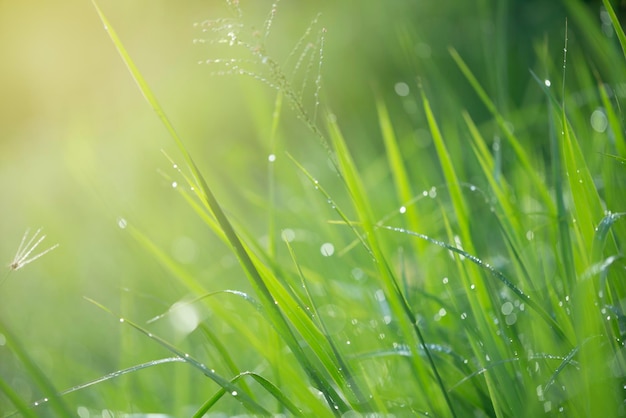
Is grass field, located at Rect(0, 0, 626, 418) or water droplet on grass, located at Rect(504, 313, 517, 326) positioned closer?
grass field, located at Rect(0, 0, 626, 418)

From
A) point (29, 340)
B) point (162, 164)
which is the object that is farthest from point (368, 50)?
point (29, 340)

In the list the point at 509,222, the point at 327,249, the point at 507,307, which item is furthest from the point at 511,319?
the point at 327,249

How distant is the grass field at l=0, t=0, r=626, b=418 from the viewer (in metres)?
0.79

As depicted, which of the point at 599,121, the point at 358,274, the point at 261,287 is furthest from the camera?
the point at 599,121

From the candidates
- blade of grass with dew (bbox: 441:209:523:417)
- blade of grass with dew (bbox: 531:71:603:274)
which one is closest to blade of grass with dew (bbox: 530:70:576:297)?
blade of grass with dew (bbox: 531:71:603:274)

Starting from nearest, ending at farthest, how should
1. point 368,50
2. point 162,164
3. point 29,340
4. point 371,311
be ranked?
1. point 371,311
2. point 29,340
3. point 162,164
4. point 368,50

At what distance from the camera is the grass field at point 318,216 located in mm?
790

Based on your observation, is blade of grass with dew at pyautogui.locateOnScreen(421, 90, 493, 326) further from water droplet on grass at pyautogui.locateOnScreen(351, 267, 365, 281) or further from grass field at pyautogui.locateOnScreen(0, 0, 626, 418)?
water droplet on grass at pyautogui.locateOnScreen(351, 267, 365, 281)

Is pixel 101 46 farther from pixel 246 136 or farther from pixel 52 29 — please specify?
pixel 246 136

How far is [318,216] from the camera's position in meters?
1.53

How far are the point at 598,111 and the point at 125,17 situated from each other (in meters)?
3.20

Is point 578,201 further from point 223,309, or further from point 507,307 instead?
point 223,309

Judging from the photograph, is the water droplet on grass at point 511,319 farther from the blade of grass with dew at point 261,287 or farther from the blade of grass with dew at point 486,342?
the blade of grass with dew at point 261,287

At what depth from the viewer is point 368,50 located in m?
3.31
